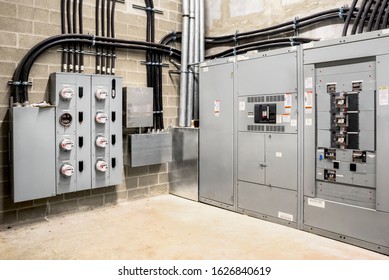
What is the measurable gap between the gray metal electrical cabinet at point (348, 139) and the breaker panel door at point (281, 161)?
0.51ft

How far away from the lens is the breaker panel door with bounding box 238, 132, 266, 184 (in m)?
3.95

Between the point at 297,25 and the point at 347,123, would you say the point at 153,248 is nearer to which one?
the point at 347,123

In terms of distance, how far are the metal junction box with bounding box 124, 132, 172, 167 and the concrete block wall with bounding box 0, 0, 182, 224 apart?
10.2 inches

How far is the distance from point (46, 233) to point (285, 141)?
2680mm

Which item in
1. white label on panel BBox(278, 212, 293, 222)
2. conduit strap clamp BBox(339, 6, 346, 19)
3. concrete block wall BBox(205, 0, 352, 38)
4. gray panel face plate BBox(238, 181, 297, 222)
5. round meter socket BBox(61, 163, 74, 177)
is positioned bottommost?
white label on panel BBox(278, 212, 293, 222)

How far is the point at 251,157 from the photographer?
159 inches

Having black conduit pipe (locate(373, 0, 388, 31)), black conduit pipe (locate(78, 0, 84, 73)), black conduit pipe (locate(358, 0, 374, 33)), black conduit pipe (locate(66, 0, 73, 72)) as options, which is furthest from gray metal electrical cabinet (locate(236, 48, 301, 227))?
black conduit pipe (locate(66, 0, 73, 72))

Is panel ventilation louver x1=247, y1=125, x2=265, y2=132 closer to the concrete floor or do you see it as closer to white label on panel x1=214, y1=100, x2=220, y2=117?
white label on panel x1=214, y1=100, x2=220, y2=117

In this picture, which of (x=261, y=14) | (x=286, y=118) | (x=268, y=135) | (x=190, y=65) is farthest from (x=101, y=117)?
(x=261, y=14)

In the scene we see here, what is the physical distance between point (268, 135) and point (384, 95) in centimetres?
126

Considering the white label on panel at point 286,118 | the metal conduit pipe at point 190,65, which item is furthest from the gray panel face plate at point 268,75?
the metal conduit pipe at point 190,65

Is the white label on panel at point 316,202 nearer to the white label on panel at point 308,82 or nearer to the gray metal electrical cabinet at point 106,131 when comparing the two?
the white label on panel at point 308,82

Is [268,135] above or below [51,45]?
below

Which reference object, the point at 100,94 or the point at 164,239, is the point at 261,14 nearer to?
the point at 100,94
